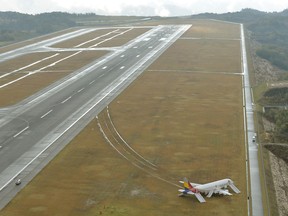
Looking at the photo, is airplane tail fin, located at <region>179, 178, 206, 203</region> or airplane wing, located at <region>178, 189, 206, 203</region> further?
airplane tail fin, located at <region>179, 178, 206, 203</region>

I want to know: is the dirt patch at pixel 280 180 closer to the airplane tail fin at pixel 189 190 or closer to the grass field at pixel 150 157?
the grass field at pixel 150 157

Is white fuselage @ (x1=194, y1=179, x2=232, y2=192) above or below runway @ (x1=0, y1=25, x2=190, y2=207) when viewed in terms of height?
above

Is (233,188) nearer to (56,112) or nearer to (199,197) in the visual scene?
(199,197)

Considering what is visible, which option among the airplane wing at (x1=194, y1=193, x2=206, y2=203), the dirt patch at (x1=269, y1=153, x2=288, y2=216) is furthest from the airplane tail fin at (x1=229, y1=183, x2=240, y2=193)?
the dirt patch at (x1=269, y1=153, x2=288, y2=216)

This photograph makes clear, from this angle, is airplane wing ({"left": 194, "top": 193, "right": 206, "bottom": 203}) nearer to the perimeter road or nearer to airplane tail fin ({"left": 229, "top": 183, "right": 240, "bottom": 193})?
airplane tail fin ({"left": 229, "top": 183, "right": 240, "bottom": 193})

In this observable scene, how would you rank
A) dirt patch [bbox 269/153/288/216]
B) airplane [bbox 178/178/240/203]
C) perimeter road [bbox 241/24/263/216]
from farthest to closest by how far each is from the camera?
dirt patch [bbox 269/153/288/216] < airplane [bbox 178/178/240/203] < perimeter road [bbox 241/24/263/216]

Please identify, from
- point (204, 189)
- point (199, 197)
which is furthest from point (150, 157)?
point (199, 197)

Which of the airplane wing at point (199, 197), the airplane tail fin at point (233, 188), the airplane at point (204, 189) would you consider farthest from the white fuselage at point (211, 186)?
the airplane tail fin at point (233, 188)
